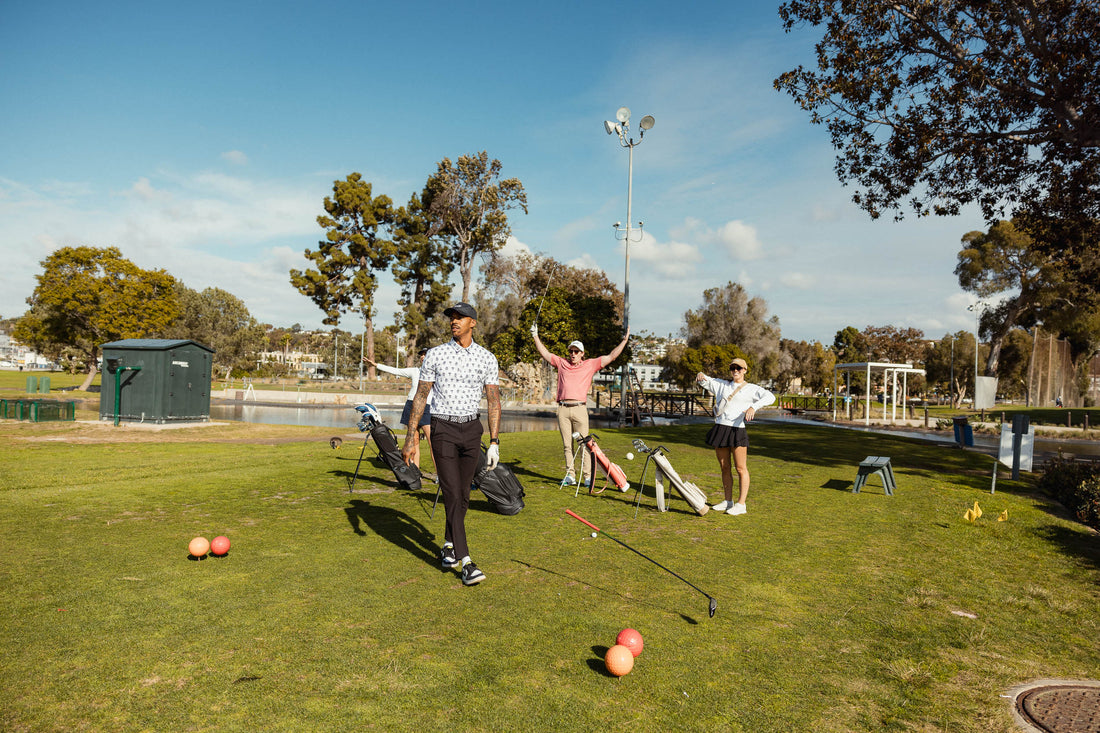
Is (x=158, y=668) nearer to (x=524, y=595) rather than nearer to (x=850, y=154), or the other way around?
(x=524, y=595)

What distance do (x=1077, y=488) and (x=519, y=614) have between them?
10.1m

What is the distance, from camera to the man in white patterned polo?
493cm

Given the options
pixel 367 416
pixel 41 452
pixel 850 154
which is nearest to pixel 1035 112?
pixel 850 154

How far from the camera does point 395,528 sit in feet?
22.5

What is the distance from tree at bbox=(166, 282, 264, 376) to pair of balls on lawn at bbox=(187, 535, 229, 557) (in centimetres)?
6628

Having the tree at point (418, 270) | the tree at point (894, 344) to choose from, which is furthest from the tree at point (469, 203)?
the tree at point (894, 344)

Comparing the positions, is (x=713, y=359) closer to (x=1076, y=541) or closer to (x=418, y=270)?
(x=418, y=270)

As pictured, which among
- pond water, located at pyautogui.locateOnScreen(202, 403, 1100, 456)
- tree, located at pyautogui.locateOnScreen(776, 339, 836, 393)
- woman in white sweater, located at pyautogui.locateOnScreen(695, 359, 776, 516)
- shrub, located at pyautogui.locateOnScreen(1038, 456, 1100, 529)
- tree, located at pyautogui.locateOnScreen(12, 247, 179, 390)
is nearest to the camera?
woman in white sweater, located at pyautogui.locateOnScreen(695, 359, 776, 516)

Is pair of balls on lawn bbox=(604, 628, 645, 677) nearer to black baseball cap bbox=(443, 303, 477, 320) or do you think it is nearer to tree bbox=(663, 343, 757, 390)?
black baseball cap bbox=(443, 303, 477, 320)

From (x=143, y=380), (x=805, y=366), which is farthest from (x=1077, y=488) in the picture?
(x=805, y=366)

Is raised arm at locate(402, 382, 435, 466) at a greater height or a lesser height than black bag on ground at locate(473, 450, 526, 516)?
greater

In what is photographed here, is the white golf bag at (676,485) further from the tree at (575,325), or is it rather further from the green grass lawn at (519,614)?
the tree at (575,325)

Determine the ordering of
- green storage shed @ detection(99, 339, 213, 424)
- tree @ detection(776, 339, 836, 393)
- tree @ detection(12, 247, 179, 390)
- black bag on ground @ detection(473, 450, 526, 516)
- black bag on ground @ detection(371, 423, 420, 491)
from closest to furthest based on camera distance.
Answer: black bag on ground @ detection(473, 450, 526, 516)
black bag on ground @ detection(371, 423, 420, 491)
green storage shed @ detection(99, 339, 213, 424)
tree @ detection(12, 247, 179, 390)
tree @ detection(776, 339, 836, 393)

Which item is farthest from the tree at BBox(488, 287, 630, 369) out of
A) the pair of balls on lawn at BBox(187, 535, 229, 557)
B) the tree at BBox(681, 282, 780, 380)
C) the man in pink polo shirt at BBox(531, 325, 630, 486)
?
the tree at BBox(681, 282, 780, 380)
